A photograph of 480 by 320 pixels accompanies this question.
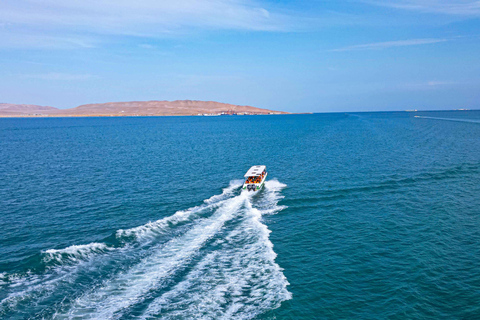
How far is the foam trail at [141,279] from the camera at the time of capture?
22219 millimetres

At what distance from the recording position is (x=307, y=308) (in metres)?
23.2

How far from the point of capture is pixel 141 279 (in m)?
26.1

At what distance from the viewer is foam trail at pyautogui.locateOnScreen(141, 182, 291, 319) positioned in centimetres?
2211

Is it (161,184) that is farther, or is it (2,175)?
(2,175)

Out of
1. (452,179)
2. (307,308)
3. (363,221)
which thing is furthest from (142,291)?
(452,179)

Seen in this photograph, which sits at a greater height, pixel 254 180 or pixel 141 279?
pixel 254 180

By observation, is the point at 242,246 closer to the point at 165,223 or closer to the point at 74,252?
the point at 165,223

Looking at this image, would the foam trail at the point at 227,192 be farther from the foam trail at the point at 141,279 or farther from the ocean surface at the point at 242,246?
the foam trail at the point at 141,279

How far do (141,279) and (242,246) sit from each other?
11003 millimetres

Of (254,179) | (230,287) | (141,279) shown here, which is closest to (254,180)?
(254,179)

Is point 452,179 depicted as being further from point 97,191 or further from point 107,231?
point 97,191

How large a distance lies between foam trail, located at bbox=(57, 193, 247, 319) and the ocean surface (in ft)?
0.40

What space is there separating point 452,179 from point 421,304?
42.3 metres

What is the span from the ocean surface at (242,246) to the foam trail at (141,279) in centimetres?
12
